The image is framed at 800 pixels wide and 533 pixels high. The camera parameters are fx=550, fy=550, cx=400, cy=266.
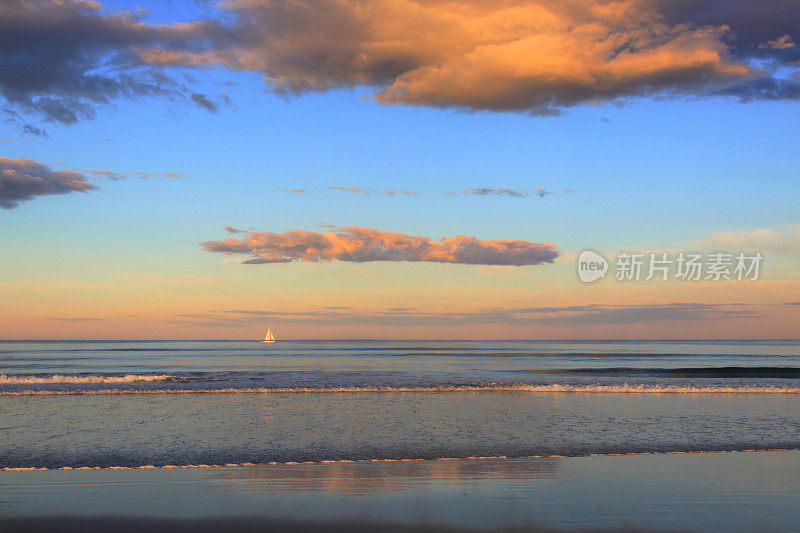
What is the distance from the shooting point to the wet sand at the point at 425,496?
333 inches

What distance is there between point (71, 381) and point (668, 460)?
3359 centimetres

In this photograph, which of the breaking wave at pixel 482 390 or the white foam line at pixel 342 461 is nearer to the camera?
the white foam line at pixel 342 461

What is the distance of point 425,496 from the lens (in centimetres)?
986

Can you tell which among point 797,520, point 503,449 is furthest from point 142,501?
point 797,520

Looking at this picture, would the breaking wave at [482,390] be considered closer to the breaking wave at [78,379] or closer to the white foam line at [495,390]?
the white foam line at [495,390]

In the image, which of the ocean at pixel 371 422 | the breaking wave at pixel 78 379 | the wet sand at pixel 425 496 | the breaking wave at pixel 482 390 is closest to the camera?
the wet sand at pixel 425 496

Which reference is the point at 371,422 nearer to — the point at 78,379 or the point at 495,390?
the point at 495,390

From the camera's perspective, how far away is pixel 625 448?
14297 millimetres

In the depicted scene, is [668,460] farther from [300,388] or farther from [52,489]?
[300,388]

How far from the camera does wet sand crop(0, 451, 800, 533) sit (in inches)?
333

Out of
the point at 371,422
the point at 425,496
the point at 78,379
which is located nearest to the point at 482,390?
the point at 371,422

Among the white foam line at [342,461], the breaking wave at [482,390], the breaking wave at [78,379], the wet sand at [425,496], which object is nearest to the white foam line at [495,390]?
the breaking wave at [482,390]

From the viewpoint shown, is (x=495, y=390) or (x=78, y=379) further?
(x=78, y=379)

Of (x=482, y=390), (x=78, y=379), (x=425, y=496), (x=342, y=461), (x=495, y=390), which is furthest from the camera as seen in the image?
(x=78, y=379)
